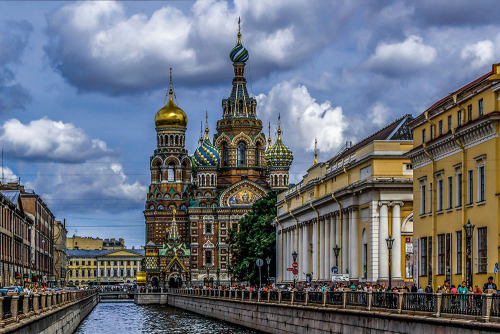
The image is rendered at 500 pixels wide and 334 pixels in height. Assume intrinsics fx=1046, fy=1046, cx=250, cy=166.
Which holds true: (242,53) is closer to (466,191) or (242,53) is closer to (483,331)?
(466,191)

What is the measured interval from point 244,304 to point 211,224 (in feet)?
394

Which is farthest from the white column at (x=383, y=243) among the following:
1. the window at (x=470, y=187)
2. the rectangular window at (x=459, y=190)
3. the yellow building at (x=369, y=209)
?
the window at (x=470, y=187)

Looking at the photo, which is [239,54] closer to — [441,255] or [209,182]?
[209,182]

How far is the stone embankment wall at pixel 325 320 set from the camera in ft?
90.7

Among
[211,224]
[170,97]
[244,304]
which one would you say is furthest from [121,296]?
A: [244,304]

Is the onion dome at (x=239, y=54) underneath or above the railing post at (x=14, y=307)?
above

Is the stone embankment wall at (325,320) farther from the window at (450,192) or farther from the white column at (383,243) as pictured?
the white column at (383,243)

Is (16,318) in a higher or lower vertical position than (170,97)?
lower

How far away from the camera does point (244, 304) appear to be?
60719 mm

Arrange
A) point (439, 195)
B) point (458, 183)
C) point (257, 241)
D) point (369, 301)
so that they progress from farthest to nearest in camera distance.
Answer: point (257, 241) < point (439, 195) < point (458, 183) < point (369, 301)

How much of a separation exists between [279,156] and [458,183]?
135765mm

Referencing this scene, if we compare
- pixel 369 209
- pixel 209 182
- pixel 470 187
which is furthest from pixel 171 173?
pixel 470 187

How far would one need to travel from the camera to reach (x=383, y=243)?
62219 mm

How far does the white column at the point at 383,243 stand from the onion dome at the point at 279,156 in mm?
117706
